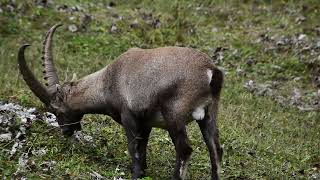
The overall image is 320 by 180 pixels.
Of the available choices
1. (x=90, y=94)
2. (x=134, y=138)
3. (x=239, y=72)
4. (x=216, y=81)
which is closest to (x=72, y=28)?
(x=239, y=72)

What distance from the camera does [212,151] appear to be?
7785 millimetres

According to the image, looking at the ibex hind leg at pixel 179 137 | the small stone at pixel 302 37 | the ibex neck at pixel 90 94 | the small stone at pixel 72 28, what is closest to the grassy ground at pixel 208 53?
the small stone at pixel 302 37

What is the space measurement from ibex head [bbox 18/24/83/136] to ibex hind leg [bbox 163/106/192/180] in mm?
1868

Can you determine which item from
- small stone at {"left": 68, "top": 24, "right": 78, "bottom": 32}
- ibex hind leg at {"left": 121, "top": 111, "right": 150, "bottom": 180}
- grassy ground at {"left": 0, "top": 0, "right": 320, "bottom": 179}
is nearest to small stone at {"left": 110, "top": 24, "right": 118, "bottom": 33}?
grassy ground at {"left": 0, "top": 0, "right": 320, "bottom": 179}

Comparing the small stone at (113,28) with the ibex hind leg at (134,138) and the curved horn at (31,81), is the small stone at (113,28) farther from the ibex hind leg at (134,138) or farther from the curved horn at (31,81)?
the ibex hind leg at (134,138)

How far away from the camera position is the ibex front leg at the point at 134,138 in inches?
306

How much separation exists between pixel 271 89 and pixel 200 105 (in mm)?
6324

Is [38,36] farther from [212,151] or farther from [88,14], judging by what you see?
[212,151]

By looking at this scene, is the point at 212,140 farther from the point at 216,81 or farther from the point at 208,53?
the point at 208,53

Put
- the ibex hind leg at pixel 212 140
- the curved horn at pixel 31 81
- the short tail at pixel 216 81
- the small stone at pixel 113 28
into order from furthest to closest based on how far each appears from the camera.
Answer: the small stone at pixel 113 28
the curved horn at pixel 31 81
the ibex hind leg at pixel 212 140
the short tail at pixel 216 81

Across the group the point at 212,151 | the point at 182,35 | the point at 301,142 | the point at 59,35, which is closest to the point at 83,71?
the point at 59,35

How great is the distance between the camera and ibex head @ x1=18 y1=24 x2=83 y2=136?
28.3ft

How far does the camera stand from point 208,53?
15.4 meters

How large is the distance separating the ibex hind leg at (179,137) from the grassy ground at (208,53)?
80 cm
